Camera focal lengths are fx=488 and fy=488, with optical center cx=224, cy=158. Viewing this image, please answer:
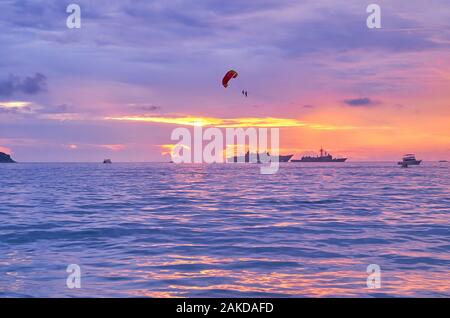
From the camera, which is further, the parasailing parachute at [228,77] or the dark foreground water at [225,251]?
the parasailing parachute at [228,77]

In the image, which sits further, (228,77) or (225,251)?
(228,77)

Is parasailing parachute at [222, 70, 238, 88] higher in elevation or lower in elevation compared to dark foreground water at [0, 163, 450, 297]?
higher

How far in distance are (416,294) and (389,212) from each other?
1926 cm

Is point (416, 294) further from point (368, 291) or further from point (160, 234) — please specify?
point (160, 234)

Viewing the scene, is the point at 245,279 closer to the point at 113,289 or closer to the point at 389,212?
the point at 113,289

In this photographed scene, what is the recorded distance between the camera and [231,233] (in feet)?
71.7

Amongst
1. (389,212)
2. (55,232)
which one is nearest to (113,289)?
(55,232)

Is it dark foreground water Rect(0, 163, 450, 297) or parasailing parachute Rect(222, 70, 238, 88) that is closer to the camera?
dark foreground water Rect(0, 163, 450, 297)

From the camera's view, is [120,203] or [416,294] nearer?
[416,294]

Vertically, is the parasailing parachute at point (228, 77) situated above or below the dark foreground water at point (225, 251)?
above

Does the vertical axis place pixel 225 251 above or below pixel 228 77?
below
